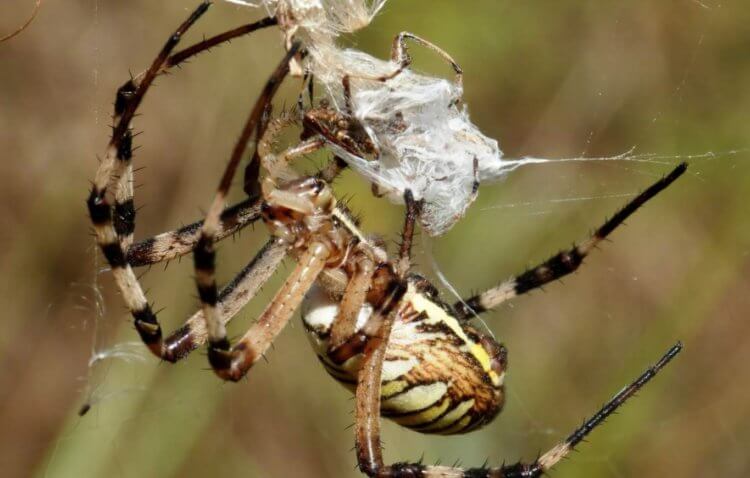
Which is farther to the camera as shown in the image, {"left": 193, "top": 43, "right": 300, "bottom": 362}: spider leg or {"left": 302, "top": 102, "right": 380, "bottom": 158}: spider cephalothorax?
{"left": 302, "top": 102, "right": 380, "bottom": 158}: spider cephalothorax

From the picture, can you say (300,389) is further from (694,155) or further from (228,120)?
(694,155)

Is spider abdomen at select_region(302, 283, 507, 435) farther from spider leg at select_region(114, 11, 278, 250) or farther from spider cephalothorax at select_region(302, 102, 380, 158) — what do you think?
spider leg at select_region(114, 11, 278, 250)

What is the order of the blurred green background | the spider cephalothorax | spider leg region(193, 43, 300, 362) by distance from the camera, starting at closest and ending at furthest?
spider leg region(193, 43, 300, 362), the spider cephalothorax, the blurred green background

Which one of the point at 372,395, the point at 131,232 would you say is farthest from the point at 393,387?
the point at 131,232

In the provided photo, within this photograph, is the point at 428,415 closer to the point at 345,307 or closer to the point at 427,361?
the point at 427,361

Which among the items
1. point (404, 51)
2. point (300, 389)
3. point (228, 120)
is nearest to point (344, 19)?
point (404, 51)

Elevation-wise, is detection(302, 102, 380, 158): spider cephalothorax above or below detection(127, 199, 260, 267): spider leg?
above

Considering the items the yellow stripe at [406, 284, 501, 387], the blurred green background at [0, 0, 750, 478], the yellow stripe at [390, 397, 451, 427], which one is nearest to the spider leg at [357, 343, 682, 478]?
the yellow stripe at [390, 397, 451, 427]
